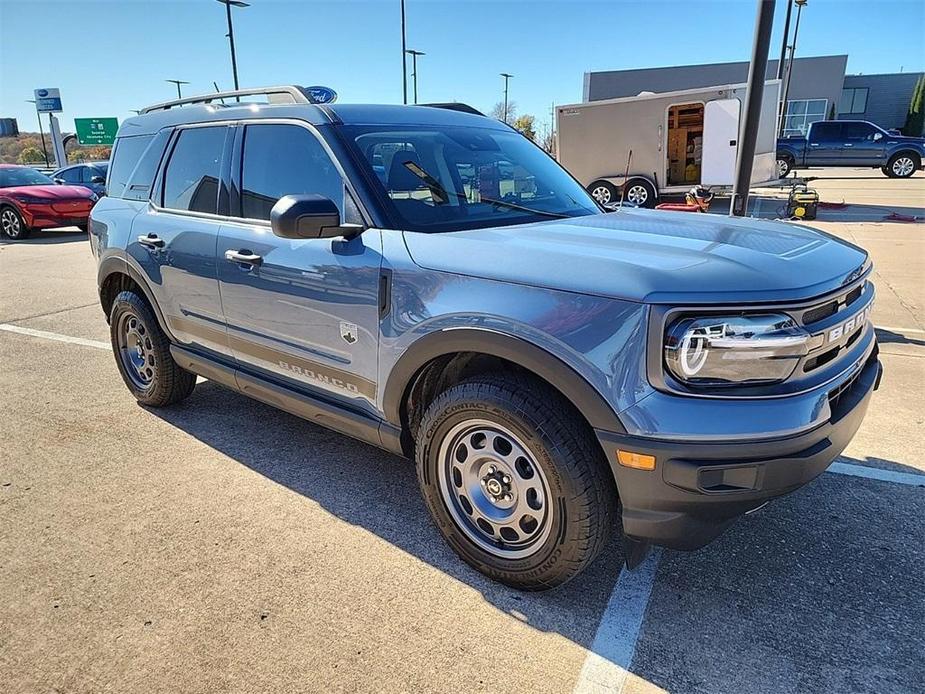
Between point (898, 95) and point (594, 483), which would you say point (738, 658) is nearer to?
point (594, 483)

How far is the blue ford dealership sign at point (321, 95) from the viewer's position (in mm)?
3356

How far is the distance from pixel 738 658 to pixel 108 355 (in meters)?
5.65

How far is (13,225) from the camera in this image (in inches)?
574

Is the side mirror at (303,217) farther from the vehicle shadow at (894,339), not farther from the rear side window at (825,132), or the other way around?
the rear side window at (825,132)

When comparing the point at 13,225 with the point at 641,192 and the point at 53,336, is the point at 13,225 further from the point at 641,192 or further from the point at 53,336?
the point at 641,192

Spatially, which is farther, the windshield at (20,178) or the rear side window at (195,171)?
the windshield at (20,178)

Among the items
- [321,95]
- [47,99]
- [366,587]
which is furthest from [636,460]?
[47,99]

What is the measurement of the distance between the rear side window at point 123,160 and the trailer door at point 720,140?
1278 cm

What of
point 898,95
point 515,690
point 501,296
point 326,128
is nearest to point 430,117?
point 326,128

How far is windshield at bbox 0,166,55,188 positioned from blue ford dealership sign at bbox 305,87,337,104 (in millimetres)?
14800

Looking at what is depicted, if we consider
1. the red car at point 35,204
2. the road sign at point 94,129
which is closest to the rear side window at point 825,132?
the red car at point 35,204

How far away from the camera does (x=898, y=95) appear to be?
153 ft

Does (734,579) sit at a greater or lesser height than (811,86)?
lesser

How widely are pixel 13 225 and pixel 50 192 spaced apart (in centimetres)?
113
